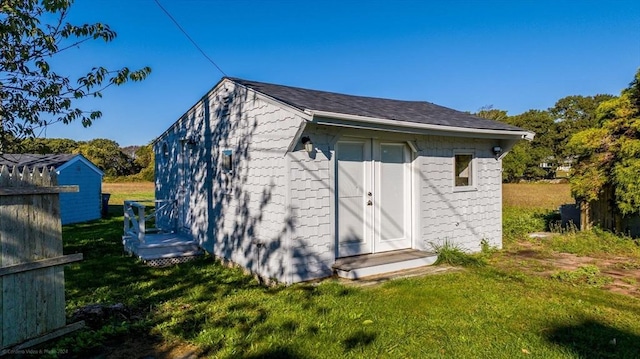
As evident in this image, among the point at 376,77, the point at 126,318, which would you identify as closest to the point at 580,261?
the point at 126,318

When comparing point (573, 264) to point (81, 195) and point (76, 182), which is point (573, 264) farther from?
point (76, 182)

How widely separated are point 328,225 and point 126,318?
291 cm

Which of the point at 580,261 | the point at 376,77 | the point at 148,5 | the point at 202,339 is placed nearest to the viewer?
the point at 202,339

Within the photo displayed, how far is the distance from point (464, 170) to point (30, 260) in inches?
284

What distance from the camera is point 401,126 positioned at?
5961mm

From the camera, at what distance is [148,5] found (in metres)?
7.55

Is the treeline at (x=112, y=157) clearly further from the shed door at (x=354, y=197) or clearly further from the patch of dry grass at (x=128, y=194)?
the shed door at (x=354, y=197)

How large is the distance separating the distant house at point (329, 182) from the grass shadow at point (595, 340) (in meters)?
2.63

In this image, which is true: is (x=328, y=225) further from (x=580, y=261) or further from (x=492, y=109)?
(x=492, y=109)

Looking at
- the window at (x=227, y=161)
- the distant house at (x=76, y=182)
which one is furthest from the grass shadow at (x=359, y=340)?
the distant house at (x=76, y=182)

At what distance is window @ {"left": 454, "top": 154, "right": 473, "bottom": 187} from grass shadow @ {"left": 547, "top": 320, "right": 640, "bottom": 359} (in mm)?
3985

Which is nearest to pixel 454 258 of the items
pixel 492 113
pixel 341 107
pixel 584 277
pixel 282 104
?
pixel 584 277

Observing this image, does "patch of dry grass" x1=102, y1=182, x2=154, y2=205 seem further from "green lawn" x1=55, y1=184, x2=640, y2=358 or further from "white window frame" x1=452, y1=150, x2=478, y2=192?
"white window frame" x1=452, y1=150, x2=478, y2=192

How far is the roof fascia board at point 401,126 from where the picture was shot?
507cm
